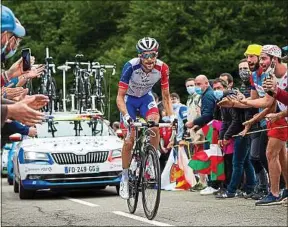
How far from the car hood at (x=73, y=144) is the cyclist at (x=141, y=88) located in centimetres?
376

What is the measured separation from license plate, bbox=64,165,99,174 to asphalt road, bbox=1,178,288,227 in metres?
0.58

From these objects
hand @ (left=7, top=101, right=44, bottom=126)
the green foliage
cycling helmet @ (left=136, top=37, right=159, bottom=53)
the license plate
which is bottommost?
the license plate

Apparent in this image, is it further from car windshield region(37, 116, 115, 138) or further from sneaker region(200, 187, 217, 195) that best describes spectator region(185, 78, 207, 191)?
car windshield region(37, 116, 115, 138)

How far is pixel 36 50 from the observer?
4191cm

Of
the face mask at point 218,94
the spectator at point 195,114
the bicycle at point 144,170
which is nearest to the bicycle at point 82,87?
the spectator at point 195,114

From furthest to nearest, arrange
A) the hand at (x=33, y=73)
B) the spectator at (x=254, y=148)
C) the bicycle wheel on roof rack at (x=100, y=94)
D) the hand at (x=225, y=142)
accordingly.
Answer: the bicycle wheel on roof rack at (x=100, y=94) → the hand at (x=225, y=142) → the spectator at (x=254, y=148) → the hand at (x=33, y=73)

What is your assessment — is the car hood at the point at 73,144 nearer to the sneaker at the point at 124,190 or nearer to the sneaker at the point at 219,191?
the sneaker at the point at 219,191

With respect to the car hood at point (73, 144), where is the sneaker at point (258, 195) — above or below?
below

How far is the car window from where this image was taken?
50.0ft

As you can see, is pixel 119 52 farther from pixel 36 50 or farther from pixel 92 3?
pixel 92 3

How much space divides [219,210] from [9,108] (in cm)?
566

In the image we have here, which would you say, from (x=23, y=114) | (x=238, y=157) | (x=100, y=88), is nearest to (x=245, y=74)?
(x=238, y=157)

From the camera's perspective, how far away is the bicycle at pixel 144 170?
9203 mm

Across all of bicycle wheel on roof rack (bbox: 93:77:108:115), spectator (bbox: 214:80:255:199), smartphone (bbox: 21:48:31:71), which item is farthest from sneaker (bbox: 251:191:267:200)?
bicycle wheel on roof rack (bbox: 93:77:108:115)
